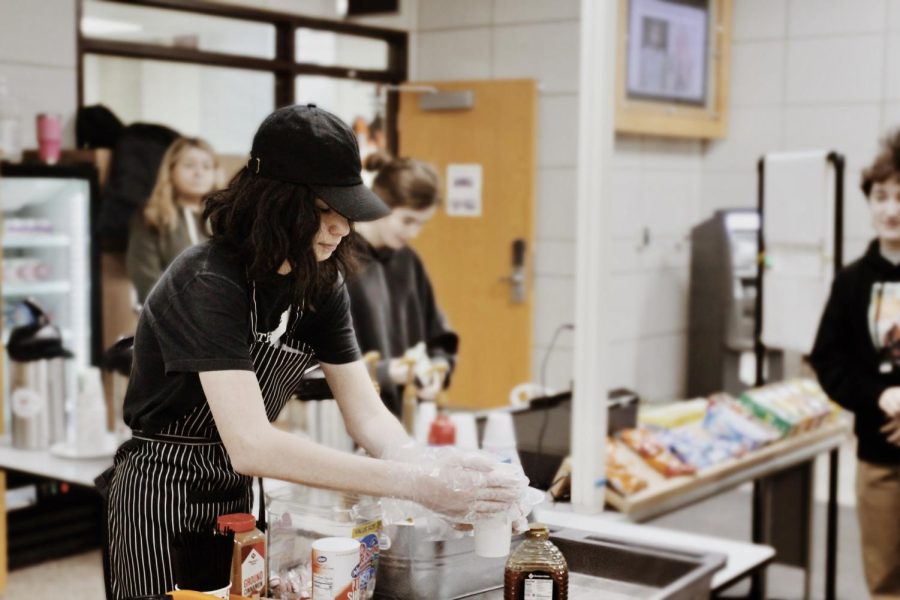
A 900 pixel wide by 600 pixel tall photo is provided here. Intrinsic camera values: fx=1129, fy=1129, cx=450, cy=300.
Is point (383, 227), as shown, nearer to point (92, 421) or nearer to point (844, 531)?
point (92, 421)

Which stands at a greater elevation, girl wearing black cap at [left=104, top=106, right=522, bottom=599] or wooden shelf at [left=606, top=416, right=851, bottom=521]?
girl wearing black cap at [left=104, top=106, right=522, bottom=599]

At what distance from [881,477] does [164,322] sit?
7.22 feet

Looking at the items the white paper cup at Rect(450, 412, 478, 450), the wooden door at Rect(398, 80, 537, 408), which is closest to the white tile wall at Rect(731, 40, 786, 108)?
the wooden door at Rect(398, 80, 537, 408)

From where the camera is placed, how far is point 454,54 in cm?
720

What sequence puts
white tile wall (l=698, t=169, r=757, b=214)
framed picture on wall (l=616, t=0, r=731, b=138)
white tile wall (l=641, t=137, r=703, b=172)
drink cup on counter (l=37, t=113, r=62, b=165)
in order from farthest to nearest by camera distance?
white tile wall (l=698, t=169, r=757, b=214) < white tile wall (l=641, t=137, r=703, b=172) < framed picture on wall (l=616, t=0, r=731, b=138) < drink cup on counter (l=37, t=113, r=62, b=165)

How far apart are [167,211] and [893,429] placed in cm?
342

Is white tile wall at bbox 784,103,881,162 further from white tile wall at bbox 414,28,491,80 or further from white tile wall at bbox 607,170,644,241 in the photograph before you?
white tile wall at bbox 414,28,491,80

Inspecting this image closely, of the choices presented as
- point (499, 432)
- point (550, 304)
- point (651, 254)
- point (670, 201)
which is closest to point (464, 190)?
point (550, 304)

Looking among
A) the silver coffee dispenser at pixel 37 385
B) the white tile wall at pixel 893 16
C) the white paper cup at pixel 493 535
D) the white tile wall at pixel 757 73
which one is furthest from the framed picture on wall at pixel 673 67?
the white paper cup at pixel 493 535

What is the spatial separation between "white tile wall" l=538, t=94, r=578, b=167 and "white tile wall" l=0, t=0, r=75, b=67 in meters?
2.78

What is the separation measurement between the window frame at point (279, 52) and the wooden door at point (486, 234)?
334 mm

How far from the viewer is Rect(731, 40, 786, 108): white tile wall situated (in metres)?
7.32

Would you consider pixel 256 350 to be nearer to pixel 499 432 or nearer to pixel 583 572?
pixel 583 572

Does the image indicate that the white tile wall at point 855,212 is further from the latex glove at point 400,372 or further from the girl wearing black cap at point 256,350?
the girl wearing black cap at point 256,350
